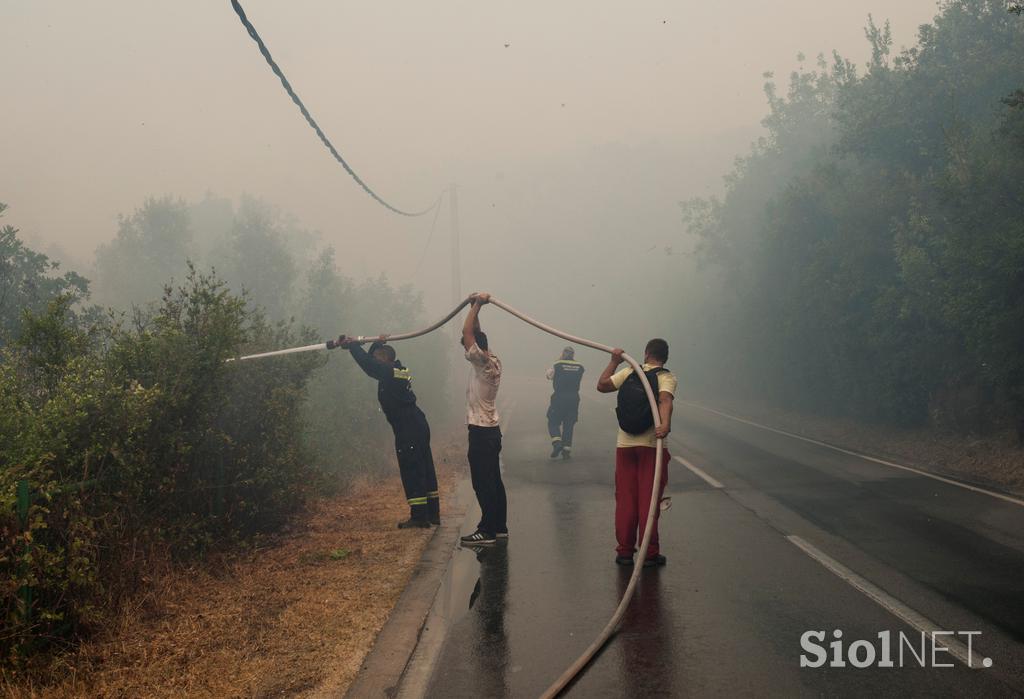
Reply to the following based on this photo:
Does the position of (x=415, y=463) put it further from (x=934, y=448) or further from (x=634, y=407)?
(x=934, y=448)

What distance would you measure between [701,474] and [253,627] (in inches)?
355

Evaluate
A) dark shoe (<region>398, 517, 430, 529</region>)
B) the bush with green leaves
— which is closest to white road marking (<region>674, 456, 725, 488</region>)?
dark shoe (<region>398, 517, 430, 529</region>)

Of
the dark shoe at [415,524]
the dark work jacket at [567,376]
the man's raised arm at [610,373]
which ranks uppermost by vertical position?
the man's raised arm at [610,373]

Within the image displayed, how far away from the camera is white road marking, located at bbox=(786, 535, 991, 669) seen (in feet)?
16.9

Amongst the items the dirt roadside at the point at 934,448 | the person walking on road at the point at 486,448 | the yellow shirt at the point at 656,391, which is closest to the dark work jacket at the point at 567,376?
the dirt roadside at the point at 934,448

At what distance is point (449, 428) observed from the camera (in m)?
28.8

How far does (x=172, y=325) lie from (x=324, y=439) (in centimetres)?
818

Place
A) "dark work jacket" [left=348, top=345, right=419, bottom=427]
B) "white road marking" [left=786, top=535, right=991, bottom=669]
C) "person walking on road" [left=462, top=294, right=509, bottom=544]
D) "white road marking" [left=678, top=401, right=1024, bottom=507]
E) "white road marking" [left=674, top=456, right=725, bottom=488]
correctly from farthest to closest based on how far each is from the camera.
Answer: "white road marking" [left=674, top=456, right=725, bottom=488] < "white road marking" [left=678, top=401, right=1024, bottom=507] < "dark work jacket" [left=348, top=345, right=419, bottom=427] < "person walking on road" [left=462, top=294, right=509, bottom=544] < "white road marking" [left=786, top=535, right=991, bottom=669]

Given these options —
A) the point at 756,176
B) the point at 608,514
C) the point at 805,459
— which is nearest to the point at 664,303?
the point at 756,176

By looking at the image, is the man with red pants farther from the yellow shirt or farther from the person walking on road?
the person walking on road

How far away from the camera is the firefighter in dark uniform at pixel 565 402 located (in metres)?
16.4

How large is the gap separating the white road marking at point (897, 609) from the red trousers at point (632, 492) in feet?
4.96

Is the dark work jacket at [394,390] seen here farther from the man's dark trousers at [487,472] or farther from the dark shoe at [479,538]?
the dark shoe at [479,538]

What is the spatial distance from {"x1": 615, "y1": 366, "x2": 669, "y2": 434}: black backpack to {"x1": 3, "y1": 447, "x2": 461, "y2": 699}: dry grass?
7.76 feet
